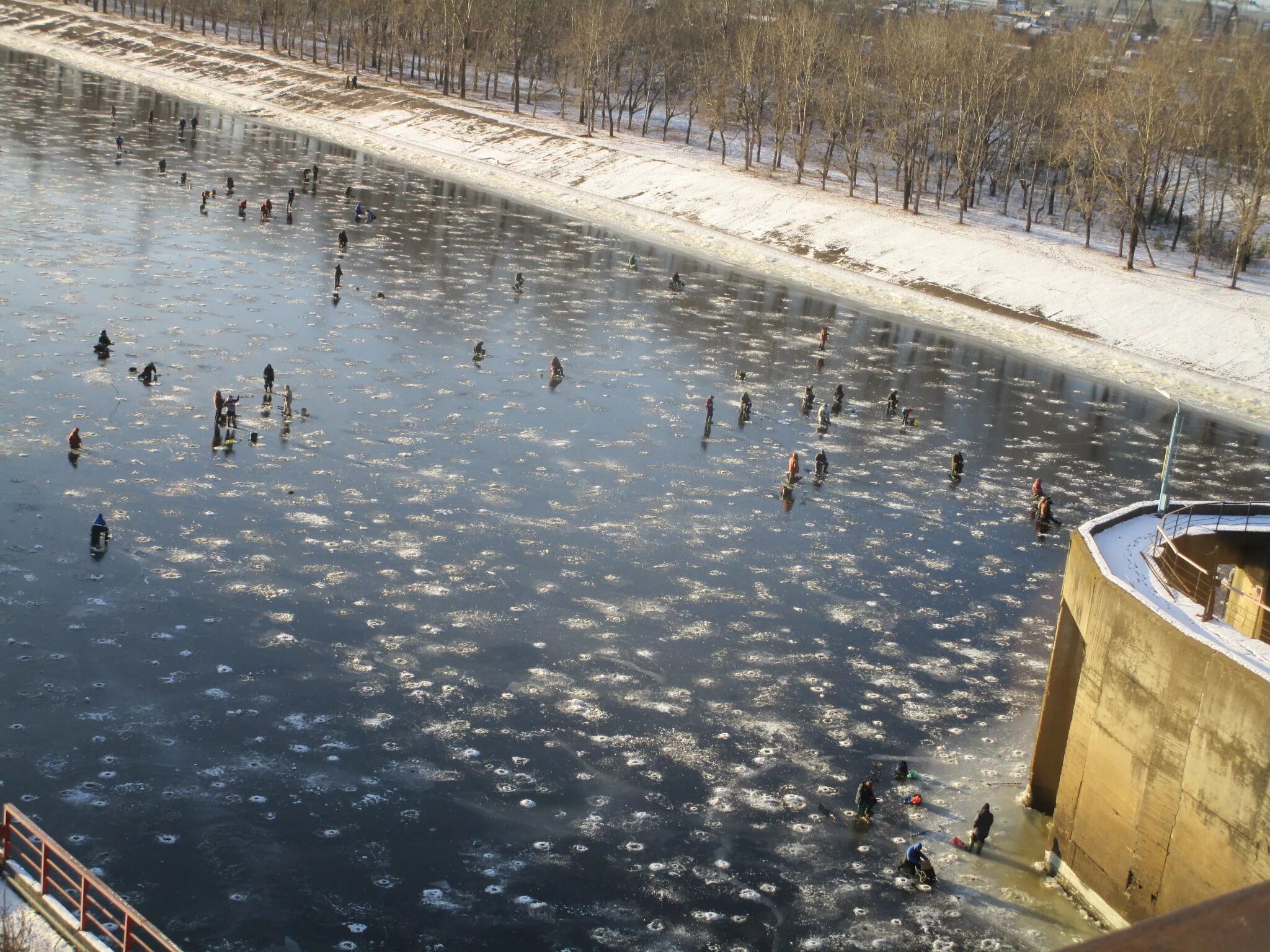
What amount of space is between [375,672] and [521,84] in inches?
3985

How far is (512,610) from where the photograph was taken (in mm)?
24391

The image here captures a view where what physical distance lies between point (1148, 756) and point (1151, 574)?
3.32 meters

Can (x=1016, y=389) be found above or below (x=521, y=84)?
below

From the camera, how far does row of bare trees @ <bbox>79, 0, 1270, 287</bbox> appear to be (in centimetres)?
7150

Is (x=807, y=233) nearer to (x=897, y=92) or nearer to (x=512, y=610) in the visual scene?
(x=897, y=92)

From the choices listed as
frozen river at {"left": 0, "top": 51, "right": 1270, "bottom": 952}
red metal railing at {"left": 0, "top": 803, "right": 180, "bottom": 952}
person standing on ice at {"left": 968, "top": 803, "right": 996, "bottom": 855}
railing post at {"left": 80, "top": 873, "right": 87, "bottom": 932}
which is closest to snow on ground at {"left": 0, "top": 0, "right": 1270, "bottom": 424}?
frozen river at {"left": 0, "top": 51, "right": 1270, "bottom": 952}

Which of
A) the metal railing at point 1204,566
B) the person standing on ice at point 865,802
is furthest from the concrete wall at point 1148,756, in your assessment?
the person standing on ice at point 865,802

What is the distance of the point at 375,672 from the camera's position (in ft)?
70.4

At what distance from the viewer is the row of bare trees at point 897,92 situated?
7150cm

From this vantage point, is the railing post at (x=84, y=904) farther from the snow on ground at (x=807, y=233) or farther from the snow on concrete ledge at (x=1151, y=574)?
the snow on ground at (x=807, y=233)

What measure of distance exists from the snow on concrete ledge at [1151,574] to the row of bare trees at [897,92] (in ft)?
149

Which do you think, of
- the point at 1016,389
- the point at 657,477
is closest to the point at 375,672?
the point at 657,477

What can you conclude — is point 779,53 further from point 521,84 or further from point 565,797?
point 565,797

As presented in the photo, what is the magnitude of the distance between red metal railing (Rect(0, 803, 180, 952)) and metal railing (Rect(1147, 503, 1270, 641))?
14.0 metres
